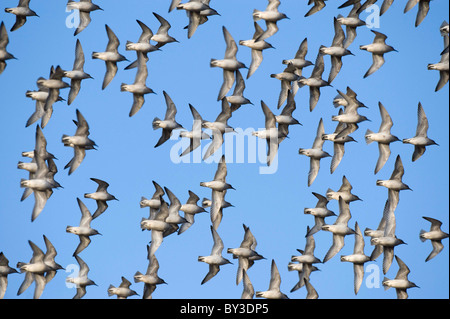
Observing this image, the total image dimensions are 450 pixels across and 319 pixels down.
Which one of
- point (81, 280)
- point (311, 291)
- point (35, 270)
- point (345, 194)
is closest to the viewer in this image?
point (35, 270)

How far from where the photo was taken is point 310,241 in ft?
99.4

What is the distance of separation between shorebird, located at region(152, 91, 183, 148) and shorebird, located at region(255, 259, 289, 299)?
4154 millimetres

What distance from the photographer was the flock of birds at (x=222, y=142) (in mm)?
28359

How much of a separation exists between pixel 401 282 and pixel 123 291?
6.86m

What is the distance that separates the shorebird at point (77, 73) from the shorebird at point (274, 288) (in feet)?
21.3

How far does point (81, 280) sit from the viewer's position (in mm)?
29203

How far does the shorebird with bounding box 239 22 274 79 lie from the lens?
29.3m

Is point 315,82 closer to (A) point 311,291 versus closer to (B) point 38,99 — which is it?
(A) point 311,291

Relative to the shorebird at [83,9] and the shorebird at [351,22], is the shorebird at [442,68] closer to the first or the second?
the shorebird at [351,22]

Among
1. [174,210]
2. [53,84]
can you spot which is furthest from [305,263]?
[53,84]
